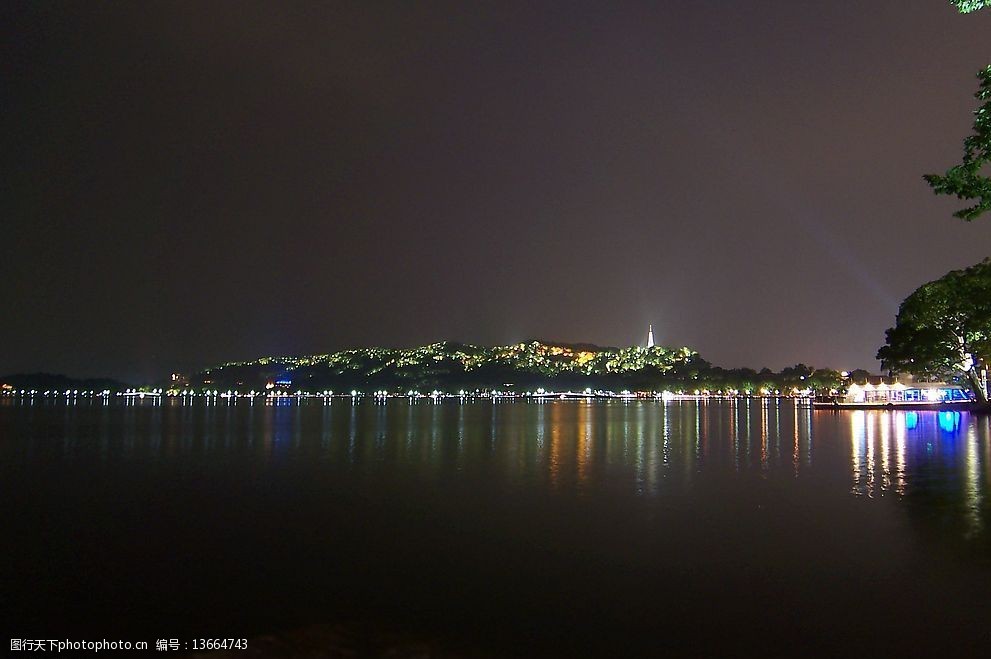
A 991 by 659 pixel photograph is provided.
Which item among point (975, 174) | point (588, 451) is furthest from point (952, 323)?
point (975, 174)

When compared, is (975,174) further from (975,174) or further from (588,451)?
(588,451)

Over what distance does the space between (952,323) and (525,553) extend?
6431 centimetres

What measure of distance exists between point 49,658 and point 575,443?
100 feet

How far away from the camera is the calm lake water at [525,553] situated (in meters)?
8.88

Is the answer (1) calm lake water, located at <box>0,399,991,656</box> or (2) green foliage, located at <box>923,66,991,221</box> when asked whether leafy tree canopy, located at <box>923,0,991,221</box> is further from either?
(1) calm lake water, located at <box>0,399,991,656</box>

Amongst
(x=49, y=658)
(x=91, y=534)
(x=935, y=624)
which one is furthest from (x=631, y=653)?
(x=91, y=534)

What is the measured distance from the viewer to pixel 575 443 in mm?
37312

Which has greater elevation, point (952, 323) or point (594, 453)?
point (952, 323)

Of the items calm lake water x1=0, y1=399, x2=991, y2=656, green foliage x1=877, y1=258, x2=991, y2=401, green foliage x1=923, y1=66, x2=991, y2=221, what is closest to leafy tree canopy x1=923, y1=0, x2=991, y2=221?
green foliage x1=923, y1=66, x2=991, y2=221

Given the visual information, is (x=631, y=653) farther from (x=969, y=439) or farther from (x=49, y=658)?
(x=969, y=439)

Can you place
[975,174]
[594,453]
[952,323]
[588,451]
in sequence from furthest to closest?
[952,323], [588,451], [594,453], [975,174]

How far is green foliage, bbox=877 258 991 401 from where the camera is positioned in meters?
60.8

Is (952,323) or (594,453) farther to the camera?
(952,323)

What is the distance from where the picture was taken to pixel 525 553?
12.7m
